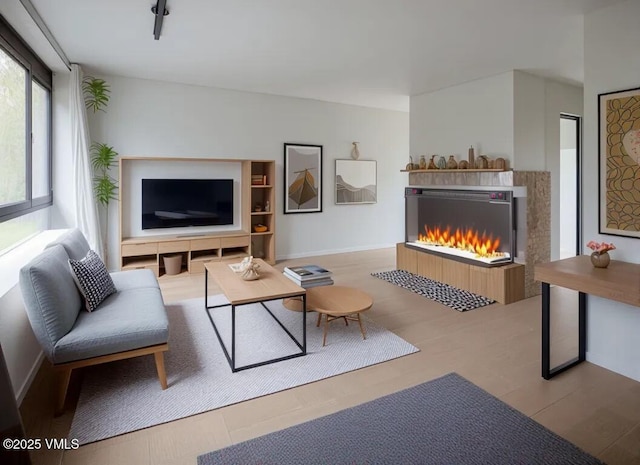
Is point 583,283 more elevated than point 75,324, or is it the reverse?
point 583,283

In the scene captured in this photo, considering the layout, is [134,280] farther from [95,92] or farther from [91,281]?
[95,92]

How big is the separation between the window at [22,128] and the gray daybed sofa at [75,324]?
1.06 meters

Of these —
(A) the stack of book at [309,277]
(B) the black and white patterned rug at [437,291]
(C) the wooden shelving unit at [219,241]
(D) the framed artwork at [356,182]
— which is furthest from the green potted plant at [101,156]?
(B) the black and white patterned rug at [437,291]

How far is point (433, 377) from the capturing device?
2.49m

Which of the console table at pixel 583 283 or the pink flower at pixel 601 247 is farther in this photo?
the pink flower at pixel 601 247

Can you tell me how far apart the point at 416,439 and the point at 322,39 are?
3.22 m

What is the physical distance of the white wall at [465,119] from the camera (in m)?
4.27

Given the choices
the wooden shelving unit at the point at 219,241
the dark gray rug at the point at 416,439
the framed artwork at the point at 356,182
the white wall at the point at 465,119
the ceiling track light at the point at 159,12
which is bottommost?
the dark gray rug at the point at 416,439

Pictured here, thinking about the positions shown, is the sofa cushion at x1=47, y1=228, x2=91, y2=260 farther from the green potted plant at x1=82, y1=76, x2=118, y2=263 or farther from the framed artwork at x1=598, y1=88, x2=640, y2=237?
the framed artwork at x1=598, y1=88, x2=640, y2=237

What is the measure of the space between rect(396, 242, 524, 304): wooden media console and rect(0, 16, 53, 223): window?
431cm

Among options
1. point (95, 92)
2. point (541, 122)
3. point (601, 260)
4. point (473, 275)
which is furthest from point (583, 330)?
point (95, 92)

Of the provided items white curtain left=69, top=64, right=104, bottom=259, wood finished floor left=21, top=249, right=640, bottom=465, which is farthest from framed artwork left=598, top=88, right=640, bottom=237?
white curtain left=69, top=64, right=104, bottom=259

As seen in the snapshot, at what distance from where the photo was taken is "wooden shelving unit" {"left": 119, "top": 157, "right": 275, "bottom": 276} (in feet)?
15.8

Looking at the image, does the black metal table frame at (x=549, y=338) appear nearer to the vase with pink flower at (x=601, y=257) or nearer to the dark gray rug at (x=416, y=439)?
the vase with pink flower at (x=601, y=257)
